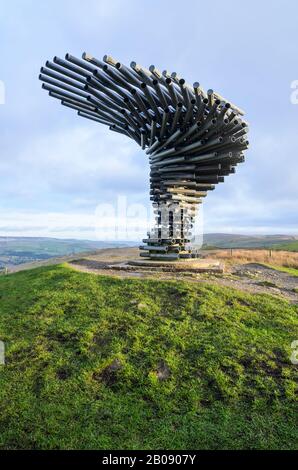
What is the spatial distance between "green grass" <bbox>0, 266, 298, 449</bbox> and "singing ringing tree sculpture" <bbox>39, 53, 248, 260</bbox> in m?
5.79

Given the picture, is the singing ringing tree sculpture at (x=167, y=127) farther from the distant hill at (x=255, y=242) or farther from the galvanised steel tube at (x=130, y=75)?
the distant hill at (x=255, y=242)

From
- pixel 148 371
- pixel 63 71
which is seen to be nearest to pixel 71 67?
pixel 63 71

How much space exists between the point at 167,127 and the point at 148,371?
406 inches

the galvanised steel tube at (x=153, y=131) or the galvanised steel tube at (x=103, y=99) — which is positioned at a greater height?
the galvanised steel tube at (x=103, y=99)

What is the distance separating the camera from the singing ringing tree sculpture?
11.9 metres

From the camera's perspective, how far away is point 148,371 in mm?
5910

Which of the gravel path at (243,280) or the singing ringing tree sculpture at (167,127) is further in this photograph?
the singing ringing tree sculpture at (167,127)

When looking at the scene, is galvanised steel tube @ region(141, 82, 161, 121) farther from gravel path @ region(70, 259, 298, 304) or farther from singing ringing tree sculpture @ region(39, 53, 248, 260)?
gravel path @ region(70, 259, 298, 304)

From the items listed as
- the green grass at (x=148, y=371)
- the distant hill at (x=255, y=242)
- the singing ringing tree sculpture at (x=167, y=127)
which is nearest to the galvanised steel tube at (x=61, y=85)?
the singing ringing tree sculpture at (x=167, y=127)

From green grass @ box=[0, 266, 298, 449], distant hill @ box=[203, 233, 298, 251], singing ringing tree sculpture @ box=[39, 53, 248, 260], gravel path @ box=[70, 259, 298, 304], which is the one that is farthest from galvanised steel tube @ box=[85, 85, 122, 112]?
distant hill @ box=[203, 233, 298, 251]

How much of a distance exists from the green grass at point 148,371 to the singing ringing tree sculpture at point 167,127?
5785 millimetres

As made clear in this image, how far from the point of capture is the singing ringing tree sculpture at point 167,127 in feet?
39.1

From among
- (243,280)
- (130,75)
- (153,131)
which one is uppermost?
(130,75)

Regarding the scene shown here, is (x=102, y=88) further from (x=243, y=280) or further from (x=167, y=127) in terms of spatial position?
(x=243, y=280)
